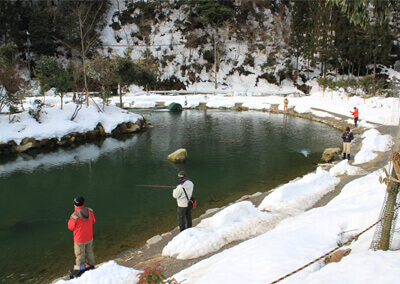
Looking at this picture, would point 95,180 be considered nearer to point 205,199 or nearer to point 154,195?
point 154,195

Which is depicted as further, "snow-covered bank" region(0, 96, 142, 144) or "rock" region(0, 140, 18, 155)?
"snow-covered bank" region(0, 96, 142, 144)

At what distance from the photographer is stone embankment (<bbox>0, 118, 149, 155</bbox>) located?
1966cm

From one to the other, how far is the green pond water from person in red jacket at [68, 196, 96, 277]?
5.29ft

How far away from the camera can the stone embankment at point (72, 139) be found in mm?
19656

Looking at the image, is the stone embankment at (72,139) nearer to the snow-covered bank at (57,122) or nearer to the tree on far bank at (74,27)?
the snow-covered bank at (57,122)

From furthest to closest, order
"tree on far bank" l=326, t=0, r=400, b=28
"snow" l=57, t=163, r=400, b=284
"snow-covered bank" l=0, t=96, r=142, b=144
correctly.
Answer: "snow-covered bank" l=0, t=96, r=142, b=144
"tree on far bank" l=326, t=0, r=400, b=28
"snow" l=57, t=163, r=400, b=284

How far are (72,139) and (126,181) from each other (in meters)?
10.5

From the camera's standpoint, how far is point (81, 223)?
6.01m

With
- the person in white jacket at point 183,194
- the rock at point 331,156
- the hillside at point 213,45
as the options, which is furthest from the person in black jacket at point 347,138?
the hillside at point 213,45

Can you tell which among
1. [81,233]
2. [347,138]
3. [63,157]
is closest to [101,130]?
[63,157]

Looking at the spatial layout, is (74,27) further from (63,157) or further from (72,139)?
(63,157)

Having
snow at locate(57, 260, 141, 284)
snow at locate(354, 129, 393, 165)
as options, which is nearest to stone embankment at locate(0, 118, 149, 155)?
snow at locate(354, 129, 393, 165)

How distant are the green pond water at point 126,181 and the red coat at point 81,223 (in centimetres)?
198

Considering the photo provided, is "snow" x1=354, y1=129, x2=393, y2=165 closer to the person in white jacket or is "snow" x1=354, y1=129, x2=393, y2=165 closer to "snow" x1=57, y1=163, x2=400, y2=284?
"snow" x1=57, y1=163, x2=400, y2=284
